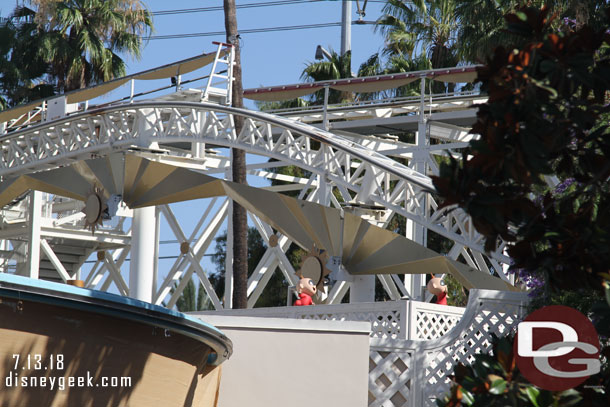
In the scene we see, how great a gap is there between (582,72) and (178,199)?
13377 millimetres

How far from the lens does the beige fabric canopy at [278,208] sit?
14922 mm

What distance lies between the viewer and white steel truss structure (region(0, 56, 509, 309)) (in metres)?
14.9

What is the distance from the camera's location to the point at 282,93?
22422mm

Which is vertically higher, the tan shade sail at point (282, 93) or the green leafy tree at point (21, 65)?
the green leafy tree at point (21, 65)

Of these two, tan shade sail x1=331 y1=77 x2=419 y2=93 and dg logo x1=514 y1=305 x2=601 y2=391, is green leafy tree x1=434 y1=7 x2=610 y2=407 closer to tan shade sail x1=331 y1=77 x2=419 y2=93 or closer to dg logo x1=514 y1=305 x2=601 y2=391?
dg logo x1=514 y1=305 x2=601 y2=391

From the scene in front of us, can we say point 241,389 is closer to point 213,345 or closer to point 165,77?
point 213,345

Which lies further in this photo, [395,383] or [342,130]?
[342,130]

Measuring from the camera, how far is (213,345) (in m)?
7.13

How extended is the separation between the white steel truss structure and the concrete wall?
166 inches

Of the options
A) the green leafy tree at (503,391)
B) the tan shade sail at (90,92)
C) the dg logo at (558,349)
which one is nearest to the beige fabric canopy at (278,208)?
the tan shade sail at (90,92)

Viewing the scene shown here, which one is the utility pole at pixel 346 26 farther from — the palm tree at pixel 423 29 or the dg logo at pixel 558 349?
the dg logo at pixel 558 349

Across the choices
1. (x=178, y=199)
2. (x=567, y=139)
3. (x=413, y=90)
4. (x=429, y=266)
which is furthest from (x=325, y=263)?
(x=413, y=90)

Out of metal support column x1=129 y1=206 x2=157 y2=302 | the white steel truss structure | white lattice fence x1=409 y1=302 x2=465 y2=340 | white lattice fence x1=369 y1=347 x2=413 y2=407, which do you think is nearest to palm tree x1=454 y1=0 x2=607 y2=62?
the white steel truss structure

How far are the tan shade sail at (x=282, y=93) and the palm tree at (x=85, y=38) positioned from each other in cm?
888
